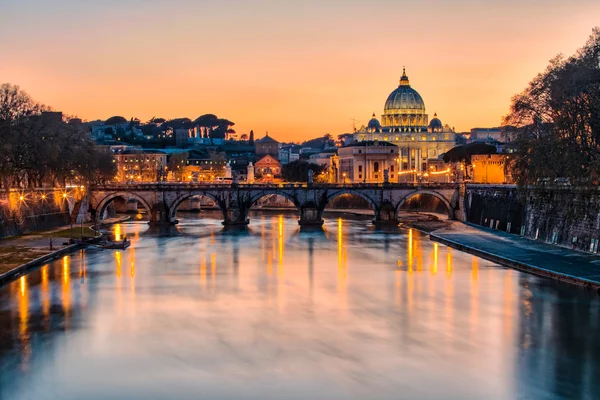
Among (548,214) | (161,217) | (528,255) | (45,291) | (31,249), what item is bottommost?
(45,291)

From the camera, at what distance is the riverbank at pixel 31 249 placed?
157ft

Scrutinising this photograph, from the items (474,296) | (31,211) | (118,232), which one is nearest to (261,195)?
(118,232)

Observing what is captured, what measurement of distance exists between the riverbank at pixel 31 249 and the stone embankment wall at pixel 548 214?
35.0 m

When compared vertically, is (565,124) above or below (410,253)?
above

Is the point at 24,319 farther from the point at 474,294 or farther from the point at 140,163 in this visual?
the point at 140,163

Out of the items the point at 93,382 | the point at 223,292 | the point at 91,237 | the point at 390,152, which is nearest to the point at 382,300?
the point at 223,292

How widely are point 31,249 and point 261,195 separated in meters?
36.8

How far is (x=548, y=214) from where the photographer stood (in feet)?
198

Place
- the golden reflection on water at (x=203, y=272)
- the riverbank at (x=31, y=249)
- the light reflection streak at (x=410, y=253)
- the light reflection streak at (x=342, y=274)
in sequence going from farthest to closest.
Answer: the light reflection streak at (x=410, y=253), the riverbank at (x=31, y=249), the golden reflection on water at (x=203, y=272), the light reflection streak at (x=342, y=274)

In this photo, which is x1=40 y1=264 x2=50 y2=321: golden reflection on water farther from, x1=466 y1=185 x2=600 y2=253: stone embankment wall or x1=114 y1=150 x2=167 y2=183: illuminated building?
x1=114 y1=150 x2=167 y2=183: illuminated building

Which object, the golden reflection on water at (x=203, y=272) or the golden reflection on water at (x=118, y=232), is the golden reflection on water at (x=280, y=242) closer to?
the golden reflection on water at (x=203, y=272)

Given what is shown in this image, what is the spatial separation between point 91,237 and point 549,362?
46.6m

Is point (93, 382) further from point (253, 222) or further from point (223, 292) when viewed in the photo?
point (253, 222)

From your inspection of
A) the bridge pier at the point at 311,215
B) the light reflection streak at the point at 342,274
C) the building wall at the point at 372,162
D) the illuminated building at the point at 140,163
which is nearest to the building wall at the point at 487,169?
the bridge pier at the point at 311,215
